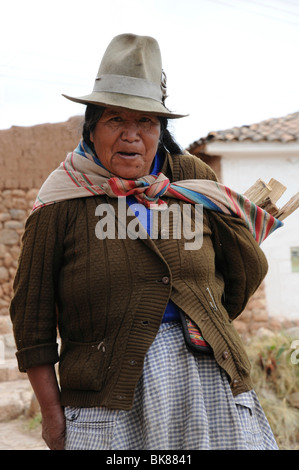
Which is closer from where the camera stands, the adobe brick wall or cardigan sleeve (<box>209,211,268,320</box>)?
cardigan sleeve (<box>209,211,268,320</box>)

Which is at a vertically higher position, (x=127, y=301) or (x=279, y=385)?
(x=127, y=301)

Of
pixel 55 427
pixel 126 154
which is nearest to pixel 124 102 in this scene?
pixel 126 154

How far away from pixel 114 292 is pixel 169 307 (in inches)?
7.4

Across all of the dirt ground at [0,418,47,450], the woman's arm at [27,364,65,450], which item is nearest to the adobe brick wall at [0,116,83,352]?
the dirt ground at [0,418,47,450]

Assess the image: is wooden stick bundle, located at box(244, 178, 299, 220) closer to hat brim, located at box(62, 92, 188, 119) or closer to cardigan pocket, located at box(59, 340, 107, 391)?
hat brim, located at box(62, 92, 188, 119)

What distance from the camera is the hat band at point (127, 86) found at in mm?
1987

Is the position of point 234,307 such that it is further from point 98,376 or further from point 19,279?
point 19,279

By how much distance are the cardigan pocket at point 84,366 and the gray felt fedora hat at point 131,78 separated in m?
0.79

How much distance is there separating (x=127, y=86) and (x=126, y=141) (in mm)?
183

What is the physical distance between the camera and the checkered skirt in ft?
5.98

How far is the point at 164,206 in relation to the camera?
2.05 metres

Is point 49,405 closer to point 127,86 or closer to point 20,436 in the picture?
point 127,86

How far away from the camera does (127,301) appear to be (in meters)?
1.90

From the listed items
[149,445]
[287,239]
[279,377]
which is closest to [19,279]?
[149,445]
